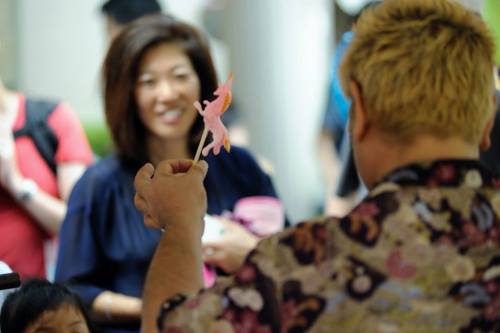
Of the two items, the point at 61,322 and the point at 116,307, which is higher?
the point at 61,322

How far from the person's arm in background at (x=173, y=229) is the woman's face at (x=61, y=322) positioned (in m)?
0.40

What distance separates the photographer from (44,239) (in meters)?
2.71

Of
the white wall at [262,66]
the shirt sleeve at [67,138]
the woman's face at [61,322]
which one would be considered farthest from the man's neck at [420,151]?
the white wall at [262,66]

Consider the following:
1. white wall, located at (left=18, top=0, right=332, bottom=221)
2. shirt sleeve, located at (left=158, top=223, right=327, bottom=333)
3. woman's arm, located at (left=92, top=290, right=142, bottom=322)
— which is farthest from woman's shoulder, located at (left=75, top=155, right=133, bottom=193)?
white wall, located at (left=18, top=0, right=332, bottom=221)

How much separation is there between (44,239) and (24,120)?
308 millimetres

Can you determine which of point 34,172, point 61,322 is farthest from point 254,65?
point 61,322

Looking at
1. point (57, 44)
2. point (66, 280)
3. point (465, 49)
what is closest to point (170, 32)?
point (66, 280)

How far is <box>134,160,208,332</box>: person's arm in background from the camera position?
60.2 inches

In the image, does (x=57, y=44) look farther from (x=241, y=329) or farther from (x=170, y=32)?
(x=241, y=329)

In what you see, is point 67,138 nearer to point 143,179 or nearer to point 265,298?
point 143,179

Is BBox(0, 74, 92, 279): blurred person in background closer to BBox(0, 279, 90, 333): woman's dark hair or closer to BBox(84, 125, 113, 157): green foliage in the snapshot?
BBox(0, 279, 90, 333): woman's dark hair

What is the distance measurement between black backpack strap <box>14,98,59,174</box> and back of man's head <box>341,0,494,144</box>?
1413 mm

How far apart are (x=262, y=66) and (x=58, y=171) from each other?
255 cm

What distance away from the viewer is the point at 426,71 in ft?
4.77
